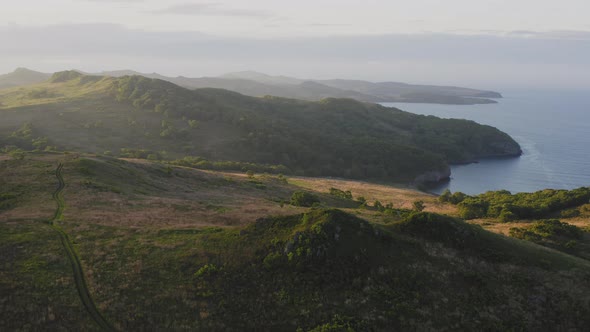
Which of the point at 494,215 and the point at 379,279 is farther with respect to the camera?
the point at 494,215

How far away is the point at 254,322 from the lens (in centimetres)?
2253

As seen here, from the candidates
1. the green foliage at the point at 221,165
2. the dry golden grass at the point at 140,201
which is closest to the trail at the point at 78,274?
the dry golden grass at the point at 140,201

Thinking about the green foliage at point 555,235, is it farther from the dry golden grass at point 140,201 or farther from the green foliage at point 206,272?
the green foliage at point 206,272

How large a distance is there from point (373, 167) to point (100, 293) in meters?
166

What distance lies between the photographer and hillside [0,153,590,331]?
22.9 m

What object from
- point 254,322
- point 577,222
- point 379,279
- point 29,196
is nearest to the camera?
point 254,322

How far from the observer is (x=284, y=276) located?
87.0ft

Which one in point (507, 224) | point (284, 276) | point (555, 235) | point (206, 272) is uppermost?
point (284, 276)

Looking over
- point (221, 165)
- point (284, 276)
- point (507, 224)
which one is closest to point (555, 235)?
point (507, 224)

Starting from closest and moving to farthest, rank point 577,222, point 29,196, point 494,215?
1. point 29,196
2. point 577,222
3. point 494,215

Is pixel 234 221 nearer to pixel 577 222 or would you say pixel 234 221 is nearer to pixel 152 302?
pixel 152 302

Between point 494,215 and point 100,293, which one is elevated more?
point 100,293

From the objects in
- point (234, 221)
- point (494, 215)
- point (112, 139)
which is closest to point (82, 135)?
point (112, 139)

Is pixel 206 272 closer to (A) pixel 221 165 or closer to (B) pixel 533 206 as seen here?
(B) pixel 533 206
